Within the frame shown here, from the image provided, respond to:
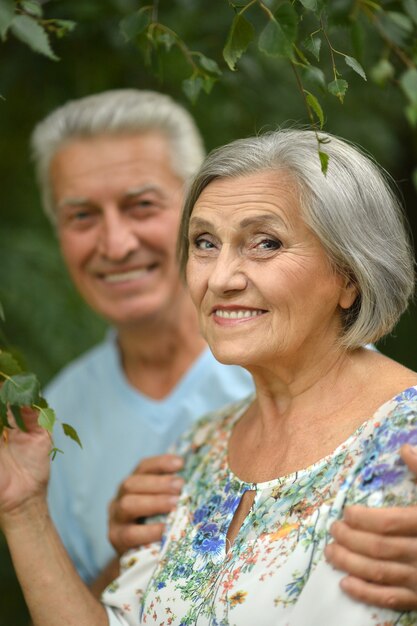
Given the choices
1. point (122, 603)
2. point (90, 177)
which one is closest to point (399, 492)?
point (122, 603)

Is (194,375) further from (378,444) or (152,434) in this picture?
(378,444)

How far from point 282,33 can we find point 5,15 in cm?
53

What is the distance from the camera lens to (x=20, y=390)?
2033mm

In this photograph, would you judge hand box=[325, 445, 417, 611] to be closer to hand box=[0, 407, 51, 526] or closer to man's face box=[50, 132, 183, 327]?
hand box=[0, 407, 51, 526]

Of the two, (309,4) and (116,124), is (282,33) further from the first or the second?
(116,124)

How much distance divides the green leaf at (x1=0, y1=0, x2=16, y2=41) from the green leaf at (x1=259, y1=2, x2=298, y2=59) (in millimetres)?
490

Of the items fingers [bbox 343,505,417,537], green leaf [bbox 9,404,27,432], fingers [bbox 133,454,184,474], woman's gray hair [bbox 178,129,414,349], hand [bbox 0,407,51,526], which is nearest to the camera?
fingers [bbox 343,505,417,537]

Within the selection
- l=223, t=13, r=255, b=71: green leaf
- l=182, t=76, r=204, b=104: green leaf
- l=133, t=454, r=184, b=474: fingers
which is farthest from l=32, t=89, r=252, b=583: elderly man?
l=223, t=13, r=255, b=71: green leaf

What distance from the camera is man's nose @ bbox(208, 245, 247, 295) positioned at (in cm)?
200

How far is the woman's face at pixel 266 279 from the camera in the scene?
198cm

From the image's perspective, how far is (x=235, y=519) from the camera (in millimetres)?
2109

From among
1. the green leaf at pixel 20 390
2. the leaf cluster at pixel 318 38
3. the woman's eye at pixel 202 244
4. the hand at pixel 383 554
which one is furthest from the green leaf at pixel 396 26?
the green leaf at pixel 20 390

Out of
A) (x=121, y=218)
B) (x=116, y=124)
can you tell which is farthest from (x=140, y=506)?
(x=116, y=124)

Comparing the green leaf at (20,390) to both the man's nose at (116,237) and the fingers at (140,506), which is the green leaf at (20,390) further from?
the man's nose at (116,237)
